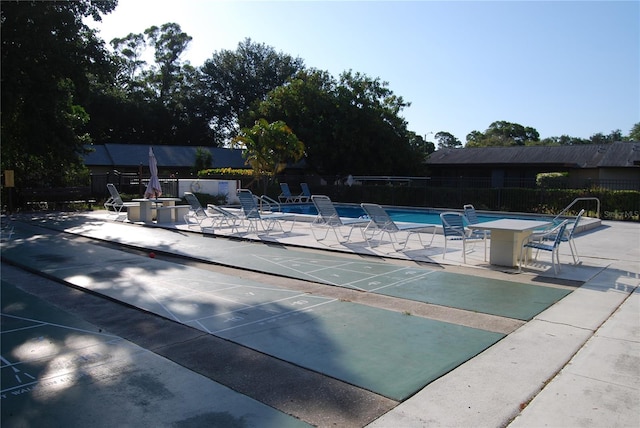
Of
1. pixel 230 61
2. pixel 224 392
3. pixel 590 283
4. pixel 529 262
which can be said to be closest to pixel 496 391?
pixel 224 392

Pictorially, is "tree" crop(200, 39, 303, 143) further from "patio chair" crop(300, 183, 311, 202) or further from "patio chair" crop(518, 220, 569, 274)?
"patio chair" crop(518, 220, 569, 274)

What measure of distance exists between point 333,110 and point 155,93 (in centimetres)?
2638

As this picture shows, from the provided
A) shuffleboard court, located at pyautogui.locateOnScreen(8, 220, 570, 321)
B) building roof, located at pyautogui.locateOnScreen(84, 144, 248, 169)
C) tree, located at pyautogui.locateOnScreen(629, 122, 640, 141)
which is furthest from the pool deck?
tree, located at pyautogui.locateOnScreen(629, 122, 640, 141)

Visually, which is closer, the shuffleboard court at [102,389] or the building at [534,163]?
the shuffleboard court at [102,389]

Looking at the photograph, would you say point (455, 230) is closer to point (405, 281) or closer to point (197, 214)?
point (405, 281)

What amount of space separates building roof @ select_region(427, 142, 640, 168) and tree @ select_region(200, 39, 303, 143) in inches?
919

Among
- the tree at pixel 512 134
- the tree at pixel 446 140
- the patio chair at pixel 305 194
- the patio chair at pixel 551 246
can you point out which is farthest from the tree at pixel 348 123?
the tree at pixel 446 140

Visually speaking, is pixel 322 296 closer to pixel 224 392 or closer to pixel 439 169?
pixel 224 392

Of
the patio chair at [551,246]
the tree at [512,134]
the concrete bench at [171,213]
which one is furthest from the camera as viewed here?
the tree at [512,134]

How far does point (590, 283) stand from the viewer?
7.68m

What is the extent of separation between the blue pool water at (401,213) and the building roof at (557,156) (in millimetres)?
10190

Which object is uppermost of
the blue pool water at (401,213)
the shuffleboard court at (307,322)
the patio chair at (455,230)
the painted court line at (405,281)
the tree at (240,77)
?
the tree at (240,77)

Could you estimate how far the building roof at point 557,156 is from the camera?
27969 mm

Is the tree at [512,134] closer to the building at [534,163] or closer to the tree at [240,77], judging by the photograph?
the tree at [240,77]
